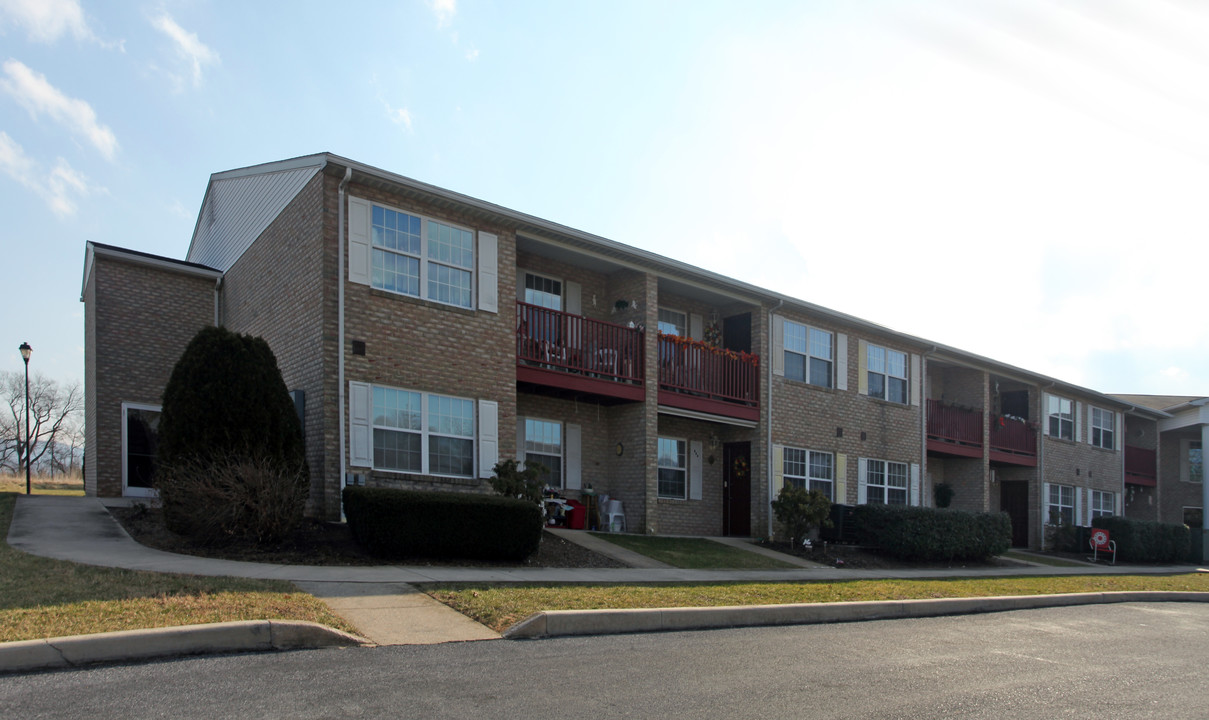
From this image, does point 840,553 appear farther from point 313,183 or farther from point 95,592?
point 95,592

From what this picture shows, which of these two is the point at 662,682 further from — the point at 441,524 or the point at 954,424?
the point at 954,424

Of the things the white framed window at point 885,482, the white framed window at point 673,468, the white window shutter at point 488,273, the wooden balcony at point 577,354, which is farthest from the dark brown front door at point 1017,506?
the white window shutter at point 488,273

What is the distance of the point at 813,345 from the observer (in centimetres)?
2214

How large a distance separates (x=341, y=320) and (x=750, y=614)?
763cm

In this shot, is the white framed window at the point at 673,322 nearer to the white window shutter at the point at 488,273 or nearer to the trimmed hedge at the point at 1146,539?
the white window shutter at the point at 488,273

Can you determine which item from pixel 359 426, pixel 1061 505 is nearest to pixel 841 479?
pixel 1061 505

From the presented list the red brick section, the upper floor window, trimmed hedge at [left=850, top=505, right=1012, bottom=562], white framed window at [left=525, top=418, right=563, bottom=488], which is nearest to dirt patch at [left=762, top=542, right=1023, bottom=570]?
trimmed hedge at [left=850, top=505, right=1012, bottom=562]

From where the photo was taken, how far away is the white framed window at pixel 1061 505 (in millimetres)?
28875

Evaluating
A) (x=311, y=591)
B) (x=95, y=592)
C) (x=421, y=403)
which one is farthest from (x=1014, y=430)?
(x=95, y=592)

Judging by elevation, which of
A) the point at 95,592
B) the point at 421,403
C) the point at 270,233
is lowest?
the point at 95,592

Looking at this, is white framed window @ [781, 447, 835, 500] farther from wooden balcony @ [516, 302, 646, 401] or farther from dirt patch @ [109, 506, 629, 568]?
dirt patch @ [109, 506, 629, 568]

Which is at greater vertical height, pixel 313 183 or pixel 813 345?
pixel 313 183

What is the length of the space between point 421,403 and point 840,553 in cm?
927

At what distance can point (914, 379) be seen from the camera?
24.8 m
